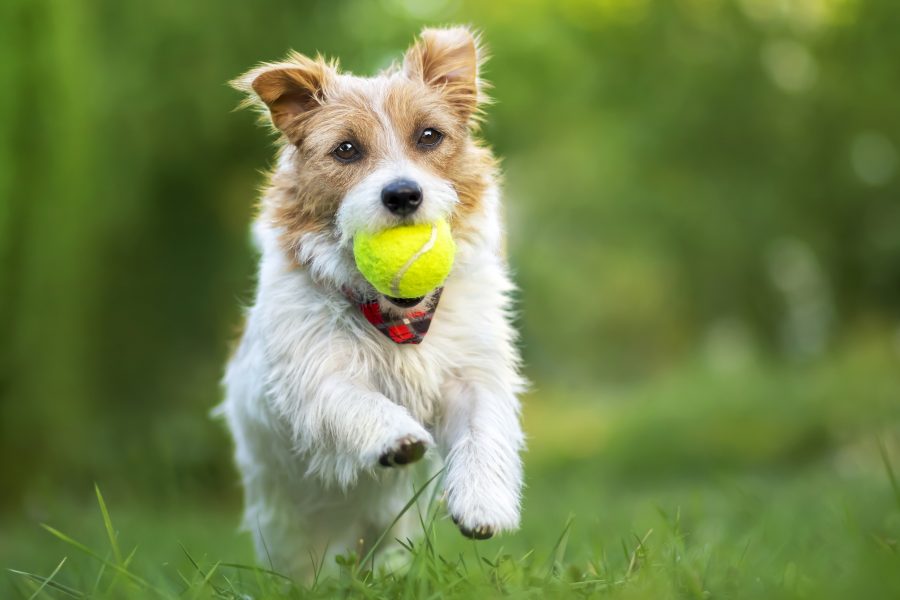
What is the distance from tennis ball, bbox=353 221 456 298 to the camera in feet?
10.8

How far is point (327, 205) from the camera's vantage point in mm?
3645

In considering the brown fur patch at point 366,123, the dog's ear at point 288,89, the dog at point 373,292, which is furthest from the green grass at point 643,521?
the dog's ear at point 288,89

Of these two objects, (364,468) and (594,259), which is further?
(594,259)

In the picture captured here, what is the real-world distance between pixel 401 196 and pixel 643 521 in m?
3.04

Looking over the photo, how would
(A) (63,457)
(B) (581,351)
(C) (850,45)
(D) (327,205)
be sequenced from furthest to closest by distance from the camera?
(B) (581,351)
(C) (850,45)
(A) (63,457)
(D) (327,205)

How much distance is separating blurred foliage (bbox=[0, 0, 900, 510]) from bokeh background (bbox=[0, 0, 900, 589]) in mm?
34

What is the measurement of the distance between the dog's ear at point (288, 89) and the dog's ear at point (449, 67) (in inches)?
14.2

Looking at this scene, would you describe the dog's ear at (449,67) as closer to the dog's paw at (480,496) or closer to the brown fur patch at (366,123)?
the brown fur patch at (366,123)

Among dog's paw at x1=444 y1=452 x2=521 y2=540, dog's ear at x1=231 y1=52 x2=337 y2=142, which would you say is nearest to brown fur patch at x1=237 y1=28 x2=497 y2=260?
dog's ear at x1=231 y1=52 x2=337 y2=142

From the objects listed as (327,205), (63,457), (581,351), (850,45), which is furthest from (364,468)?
(581,351)

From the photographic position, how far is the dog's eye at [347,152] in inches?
143

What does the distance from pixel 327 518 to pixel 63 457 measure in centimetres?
561

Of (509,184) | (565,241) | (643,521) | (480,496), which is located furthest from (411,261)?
(565,241)

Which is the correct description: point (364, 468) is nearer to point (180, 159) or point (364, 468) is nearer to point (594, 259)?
point (180, 159)
